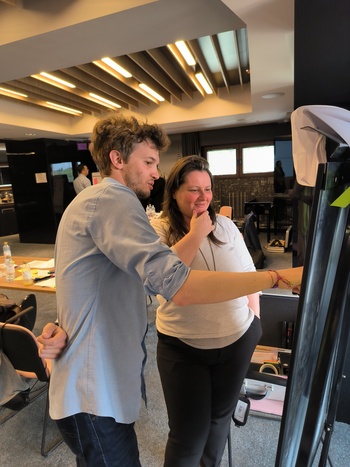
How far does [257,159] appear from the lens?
7910 millimetres

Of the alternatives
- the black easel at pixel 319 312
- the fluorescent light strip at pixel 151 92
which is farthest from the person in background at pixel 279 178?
the black easel at pixel 319 312

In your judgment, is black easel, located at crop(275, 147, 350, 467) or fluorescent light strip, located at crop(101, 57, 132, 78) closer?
black easel, located at crop(275, 147, 350, 467)

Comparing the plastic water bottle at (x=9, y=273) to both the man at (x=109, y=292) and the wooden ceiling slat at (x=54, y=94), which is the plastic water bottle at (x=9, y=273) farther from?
the wooden ceiling slat at (x=54, y=94)

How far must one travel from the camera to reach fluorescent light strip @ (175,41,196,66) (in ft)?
10.3

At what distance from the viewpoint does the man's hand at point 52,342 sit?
826 millimetres

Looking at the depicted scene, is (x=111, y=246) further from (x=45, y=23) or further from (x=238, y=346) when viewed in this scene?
(x=45, y=23)

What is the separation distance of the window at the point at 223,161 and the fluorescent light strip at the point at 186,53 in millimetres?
4605

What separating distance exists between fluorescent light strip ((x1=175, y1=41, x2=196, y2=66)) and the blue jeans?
132 inches

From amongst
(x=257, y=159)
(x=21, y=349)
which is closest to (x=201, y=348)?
(x=21, y=349)

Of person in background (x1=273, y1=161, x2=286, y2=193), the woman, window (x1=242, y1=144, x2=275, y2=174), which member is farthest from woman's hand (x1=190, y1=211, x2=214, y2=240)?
window (x1=242, y1=144, x2=275, y2=174)

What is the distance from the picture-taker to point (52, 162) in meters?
7.14

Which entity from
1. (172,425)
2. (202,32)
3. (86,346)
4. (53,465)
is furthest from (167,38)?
(53,465)

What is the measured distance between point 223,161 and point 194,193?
24.4ft

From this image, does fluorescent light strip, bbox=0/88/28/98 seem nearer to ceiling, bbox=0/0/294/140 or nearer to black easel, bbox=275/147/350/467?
ceiling, bbox=0/0/294/140
